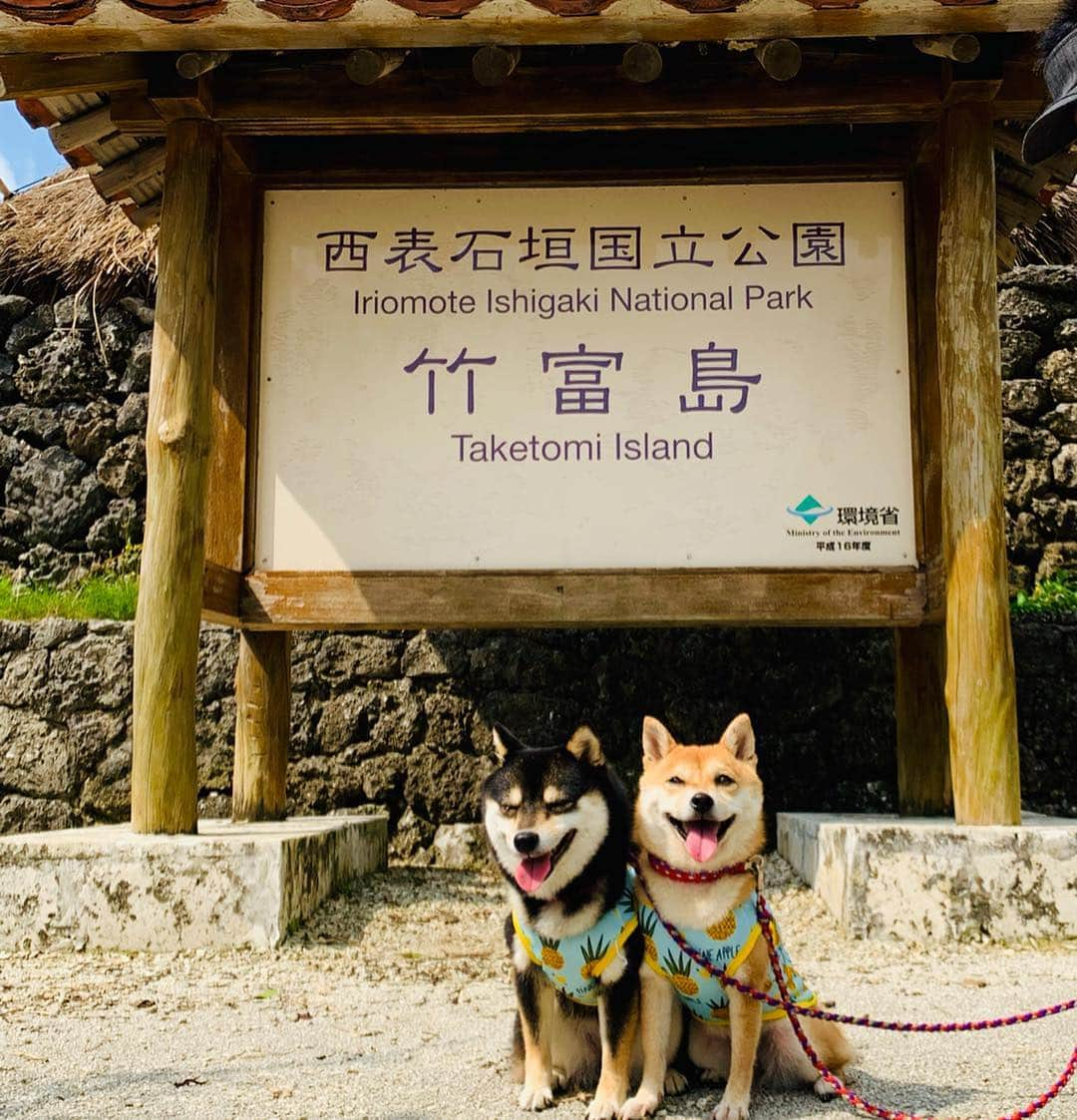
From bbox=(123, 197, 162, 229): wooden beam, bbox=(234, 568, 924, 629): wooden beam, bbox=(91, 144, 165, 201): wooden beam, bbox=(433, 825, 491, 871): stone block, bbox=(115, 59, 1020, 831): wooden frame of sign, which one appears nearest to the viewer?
bbox=(115, 59, 1020, 831): wooden frame of sign

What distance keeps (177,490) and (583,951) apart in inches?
120

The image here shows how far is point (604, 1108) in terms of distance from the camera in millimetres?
2787

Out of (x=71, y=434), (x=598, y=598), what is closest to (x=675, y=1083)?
(x=598, y=598)

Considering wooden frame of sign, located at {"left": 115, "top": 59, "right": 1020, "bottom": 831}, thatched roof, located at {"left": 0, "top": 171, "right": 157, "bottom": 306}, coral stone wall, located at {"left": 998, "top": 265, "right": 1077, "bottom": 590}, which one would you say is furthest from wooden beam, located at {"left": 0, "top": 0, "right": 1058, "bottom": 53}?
thatched roof, located at {"left": 0, "top": 171, "right": 157, "bottom": 306}

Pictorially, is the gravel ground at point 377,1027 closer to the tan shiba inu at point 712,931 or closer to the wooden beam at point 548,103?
the tan shiba inu at point 712,931

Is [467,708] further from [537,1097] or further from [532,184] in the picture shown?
→ [537,1097]

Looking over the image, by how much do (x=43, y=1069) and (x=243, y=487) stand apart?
3096mm

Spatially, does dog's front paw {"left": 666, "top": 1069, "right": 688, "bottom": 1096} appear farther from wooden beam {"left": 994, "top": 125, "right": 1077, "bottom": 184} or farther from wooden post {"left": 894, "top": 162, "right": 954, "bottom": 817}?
wooden beam {"left": 994, "top": 125, "right": 1077, "bottom": 184}

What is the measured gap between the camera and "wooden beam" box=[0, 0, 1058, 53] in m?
4.57

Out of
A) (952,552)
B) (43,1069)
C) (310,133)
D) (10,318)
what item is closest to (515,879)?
(43,1069)

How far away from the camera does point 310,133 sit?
18.7 feet

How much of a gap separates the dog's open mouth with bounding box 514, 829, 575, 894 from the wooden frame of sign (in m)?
2.41

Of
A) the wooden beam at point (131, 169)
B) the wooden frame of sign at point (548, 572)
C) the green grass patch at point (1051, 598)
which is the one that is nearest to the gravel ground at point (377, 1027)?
the wooden frame of sign at point (548, 572)

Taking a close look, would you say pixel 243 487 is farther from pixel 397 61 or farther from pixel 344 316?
pixel 397 61
